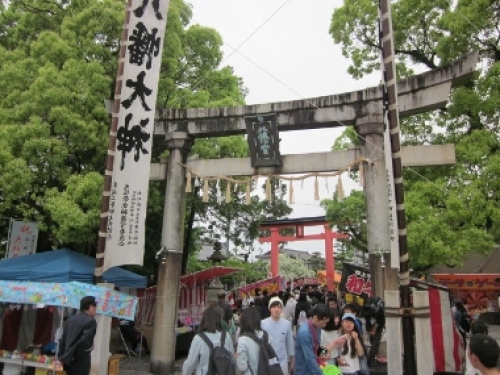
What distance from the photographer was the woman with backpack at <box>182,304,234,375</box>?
4.60 m

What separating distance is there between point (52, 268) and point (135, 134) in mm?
3644

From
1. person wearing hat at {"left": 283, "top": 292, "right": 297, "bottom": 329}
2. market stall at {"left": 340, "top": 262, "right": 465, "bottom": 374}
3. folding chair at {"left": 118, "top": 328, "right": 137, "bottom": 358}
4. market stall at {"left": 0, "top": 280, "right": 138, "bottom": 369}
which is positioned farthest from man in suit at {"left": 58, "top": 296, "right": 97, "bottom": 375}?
folding chair at {"left": 118, "top": 328, "right": 137, "bottom": 358}

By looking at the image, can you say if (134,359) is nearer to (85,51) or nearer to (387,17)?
(85,51)

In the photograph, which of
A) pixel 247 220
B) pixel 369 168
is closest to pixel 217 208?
pixel 247 220

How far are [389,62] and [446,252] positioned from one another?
5234mm

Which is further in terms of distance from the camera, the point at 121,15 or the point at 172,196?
the point at 121,15

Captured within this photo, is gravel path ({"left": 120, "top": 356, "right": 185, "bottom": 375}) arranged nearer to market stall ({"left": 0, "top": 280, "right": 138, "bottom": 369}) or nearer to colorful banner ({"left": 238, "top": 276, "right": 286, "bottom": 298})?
market stall ({"left": 0, "top": 280, "right": 138, "bottom": 369})

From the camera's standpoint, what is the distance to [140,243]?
8930 mm

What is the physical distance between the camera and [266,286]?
21.0 meters

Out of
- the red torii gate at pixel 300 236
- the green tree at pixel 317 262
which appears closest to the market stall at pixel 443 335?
the red torii gate at pixel 300 236

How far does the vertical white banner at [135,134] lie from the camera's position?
8.70 meters

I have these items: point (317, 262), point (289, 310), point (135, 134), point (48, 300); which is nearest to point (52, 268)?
point (48, 300)

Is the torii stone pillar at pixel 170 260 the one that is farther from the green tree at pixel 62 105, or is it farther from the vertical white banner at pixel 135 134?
the vertical white banner at pixel 135 134

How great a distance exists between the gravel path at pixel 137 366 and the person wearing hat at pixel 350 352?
6279 millimetres
